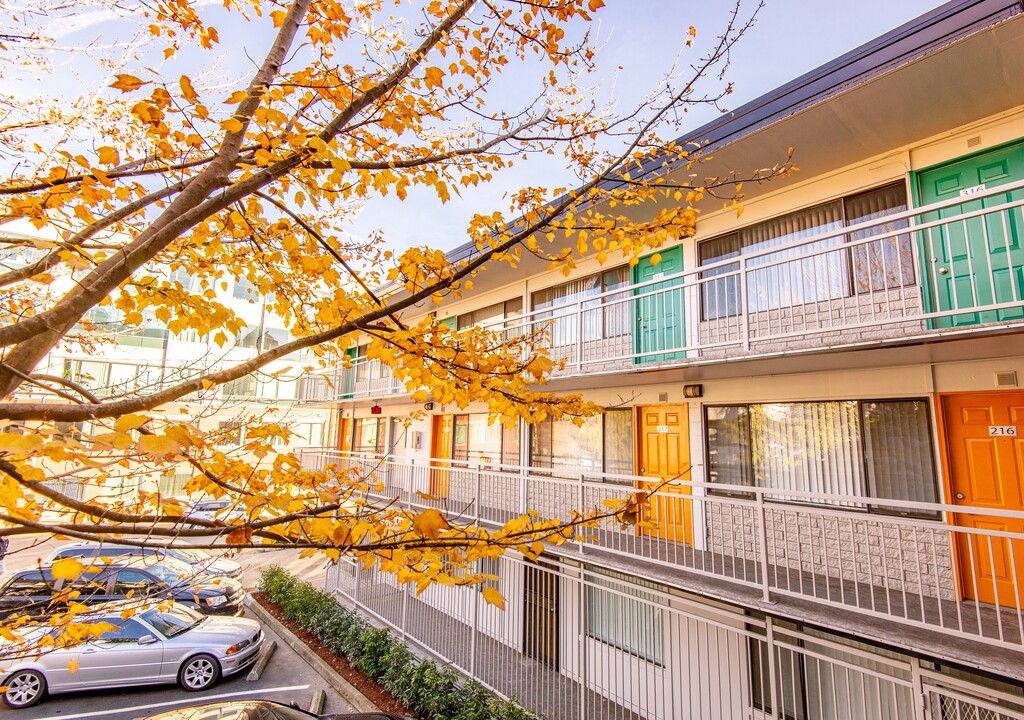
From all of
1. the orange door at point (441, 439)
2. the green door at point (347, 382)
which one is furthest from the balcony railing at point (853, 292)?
the green door at point (347, 382)

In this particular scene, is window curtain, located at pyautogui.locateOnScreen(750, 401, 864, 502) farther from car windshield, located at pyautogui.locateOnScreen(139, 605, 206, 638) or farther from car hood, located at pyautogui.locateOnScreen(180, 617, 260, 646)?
car windshield, located at pyautogui.locateOnScreen(139, 605, 206, 638)

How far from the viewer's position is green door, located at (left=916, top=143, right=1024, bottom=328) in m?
5.38

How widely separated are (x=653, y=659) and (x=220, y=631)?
8.12 metres

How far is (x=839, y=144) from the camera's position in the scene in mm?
6434

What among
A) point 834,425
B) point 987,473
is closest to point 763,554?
point 834,425

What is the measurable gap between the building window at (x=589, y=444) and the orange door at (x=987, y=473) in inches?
173

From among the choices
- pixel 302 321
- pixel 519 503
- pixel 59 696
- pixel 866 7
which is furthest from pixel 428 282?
pixel 59 696

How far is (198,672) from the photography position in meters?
8.64

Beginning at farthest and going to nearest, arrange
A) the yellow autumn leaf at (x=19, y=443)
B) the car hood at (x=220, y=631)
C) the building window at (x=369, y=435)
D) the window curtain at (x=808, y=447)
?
the building window at (x=369, y=435) < the car hood at (x=220, y=631) < the window curtain at (x=808, y=447) < the yellow autumn leaf at (x=19, y=443)

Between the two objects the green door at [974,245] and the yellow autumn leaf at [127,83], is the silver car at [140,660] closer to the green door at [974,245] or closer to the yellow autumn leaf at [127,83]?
the yellow autumn leaf at [127,83]

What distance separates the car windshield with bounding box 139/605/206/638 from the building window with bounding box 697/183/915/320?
11053 millimetres

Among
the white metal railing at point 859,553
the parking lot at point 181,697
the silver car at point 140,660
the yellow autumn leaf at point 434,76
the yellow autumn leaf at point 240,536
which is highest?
the yellow autumn leaf at point 434,76

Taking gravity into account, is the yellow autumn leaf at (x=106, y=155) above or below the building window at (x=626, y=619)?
above

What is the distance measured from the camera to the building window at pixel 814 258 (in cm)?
622
